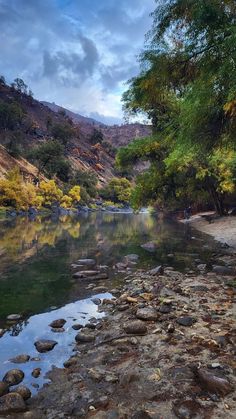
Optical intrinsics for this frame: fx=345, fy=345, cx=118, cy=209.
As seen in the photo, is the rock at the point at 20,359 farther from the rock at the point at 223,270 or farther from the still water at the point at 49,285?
the rock at the point at 223,270

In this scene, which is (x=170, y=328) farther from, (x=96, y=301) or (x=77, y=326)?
(x=96, y=301)

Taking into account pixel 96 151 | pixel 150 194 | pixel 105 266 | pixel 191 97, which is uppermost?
pixel 96 151

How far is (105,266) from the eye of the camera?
16.8 m

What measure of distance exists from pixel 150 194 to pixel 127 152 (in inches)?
178

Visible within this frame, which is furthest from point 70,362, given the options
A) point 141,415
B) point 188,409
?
point 188,409

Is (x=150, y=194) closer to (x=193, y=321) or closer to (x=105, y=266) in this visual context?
(x=105, y=266)

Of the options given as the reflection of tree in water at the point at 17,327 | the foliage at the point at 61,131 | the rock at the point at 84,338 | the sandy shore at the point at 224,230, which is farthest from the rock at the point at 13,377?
the foliage at the point at 61,131

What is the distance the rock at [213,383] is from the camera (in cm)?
514

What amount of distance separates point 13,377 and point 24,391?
58cm

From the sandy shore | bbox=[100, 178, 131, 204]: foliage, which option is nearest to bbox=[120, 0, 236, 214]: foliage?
the sandy shore

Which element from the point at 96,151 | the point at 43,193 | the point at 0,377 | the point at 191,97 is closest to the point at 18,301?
the point at 0,377

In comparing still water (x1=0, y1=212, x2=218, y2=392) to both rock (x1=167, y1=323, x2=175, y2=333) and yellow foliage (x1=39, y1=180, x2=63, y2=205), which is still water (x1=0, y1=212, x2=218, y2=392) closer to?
rock (x1=167, y1=323, x2=175, y2=333)

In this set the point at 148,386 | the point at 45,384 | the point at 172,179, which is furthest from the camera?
the point at 172,179

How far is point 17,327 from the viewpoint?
8.86 metres
